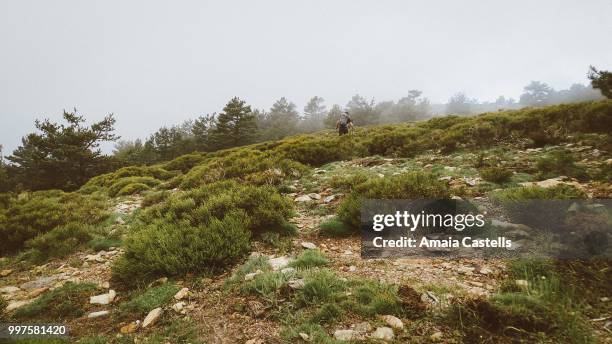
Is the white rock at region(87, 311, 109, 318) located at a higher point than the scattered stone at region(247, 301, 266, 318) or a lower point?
lower

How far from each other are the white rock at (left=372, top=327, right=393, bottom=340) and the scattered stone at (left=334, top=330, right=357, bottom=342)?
0.53ft

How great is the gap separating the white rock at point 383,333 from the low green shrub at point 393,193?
243 cm

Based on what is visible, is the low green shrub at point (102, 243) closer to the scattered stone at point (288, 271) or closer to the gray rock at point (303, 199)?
the gray rock at point (303, 199)

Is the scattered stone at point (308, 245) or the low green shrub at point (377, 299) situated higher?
the low green shrub at point (377, 299)

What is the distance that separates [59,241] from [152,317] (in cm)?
431

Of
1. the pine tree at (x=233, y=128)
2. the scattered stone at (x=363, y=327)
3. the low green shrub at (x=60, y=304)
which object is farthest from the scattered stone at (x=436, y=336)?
the pine tree at (x=233, y=128)

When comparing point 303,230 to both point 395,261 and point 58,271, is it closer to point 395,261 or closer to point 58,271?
point 395,261

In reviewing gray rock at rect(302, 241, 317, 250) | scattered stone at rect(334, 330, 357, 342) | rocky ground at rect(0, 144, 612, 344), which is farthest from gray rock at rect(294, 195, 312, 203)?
scattered stone at rect(334, 330, 357, 342)

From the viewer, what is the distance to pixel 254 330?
9.47 ft

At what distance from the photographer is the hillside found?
2.61 metres

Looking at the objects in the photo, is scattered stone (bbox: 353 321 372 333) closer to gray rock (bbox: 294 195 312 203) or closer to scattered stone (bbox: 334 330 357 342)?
scattered stone (bbox: 334 330 357 342)

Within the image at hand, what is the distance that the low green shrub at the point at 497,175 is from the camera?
6.34 meters

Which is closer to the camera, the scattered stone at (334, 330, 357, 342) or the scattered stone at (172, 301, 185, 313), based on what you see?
the scattered stone at (334, 330, 357, 342)

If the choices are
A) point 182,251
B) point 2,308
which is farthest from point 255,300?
point 2,308
